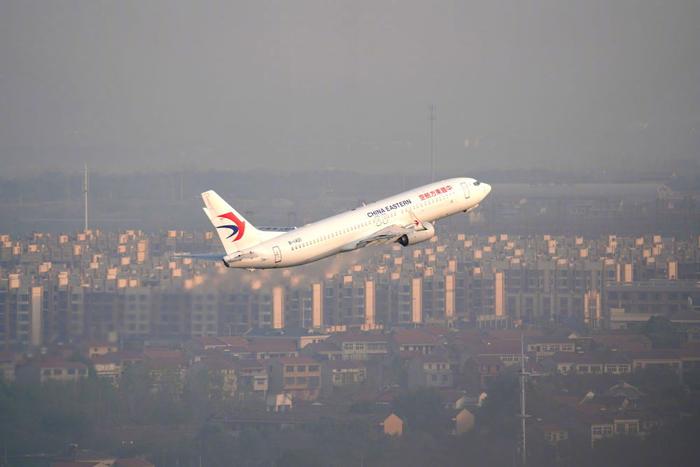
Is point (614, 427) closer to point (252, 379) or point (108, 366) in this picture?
point (252, 379)

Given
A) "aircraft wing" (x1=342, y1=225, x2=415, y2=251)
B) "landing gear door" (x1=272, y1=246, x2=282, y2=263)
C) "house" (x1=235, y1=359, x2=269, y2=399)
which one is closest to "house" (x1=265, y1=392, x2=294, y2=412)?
"house" (x1=235, y1=359, x2=269, y2=399)

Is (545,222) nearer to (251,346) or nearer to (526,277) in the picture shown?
(526,277)

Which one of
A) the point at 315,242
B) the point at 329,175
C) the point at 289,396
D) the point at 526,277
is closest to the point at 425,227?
the point at 315,242

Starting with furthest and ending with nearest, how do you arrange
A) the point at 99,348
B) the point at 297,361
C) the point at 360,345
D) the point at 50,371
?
the point at 360,345, the point at 297,361, the point at 99,348, the point at 50,371

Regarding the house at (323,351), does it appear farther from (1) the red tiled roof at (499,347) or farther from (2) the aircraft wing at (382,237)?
(2) the aircraft wing at (382,237)

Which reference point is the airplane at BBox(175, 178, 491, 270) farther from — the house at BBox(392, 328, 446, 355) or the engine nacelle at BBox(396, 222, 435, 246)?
the house at BBox(392, 328, 446, 355)

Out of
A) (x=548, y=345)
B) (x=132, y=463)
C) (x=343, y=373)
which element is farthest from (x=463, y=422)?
(x=132, y=463)

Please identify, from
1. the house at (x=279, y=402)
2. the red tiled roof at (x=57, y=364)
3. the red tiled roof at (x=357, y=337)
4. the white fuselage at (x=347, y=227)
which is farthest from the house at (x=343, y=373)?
the white fuselage at (x=347, y=227)

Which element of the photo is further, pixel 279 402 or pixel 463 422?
pixel 279 402
